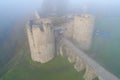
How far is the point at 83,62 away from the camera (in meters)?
36.7

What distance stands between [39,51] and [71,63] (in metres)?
7.63

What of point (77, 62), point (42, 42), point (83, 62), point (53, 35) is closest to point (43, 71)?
point (42, 42)

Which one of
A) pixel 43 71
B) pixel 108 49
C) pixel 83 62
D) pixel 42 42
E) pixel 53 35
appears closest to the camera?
pixel 83 62

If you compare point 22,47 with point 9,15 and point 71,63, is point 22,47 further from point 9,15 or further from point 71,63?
point 9,15

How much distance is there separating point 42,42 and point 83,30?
10.6 metres

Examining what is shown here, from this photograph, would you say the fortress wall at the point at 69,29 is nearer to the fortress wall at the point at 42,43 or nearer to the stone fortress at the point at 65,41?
the stone fortress at the point at 65,41

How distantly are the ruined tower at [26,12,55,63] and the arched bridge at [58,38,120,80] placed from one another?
10.8 feet

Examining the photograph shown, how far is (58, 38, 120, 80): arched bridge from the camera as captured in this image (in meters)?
30.8

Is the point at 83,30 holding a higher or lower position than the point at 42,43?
higher

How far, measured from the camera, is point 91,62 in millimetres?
34781

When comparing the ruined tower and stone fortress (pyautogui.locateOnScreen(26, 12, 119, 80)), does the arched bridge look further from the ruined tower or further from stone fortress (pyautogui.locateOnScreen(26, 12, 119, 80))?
the ruined tower

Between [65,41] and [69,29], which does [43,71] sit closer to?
[65,41]

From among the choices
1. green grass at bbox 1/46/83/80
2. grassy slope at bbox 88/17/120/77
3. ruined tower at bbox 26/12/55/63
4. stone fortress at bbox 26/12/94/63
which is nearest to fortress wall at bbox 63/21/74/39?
stone fortress at bbox 26/12/94/63

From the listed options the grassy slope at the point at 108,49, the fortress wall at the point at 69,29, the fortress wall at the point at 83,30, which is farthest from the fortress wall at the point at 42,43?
the grassy slope at the point at 108,49
